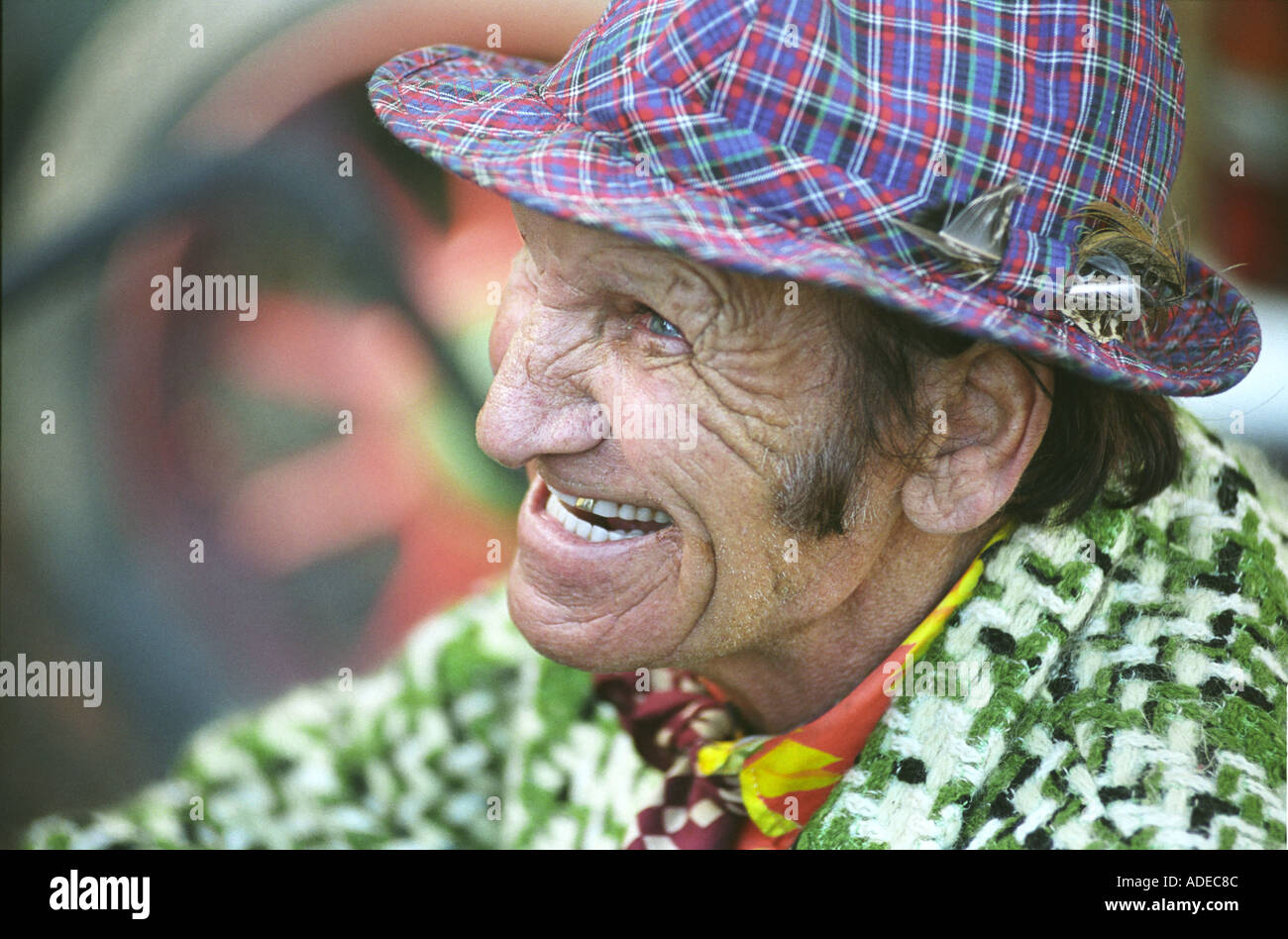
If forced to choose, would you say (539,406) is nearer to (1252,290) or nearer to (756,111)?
(756,111)

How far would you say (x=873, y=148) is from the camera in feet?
4.54

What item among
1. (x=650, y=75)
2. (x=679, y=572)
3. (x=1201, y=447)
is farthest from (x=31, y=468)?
(x=1201, y=447)

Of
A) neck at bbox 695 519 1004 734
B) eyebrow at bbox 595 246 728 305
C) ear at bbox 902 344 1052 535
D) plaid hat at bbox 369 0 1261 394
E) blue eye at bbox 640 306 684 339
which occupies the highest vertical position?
plaid hat at bbox 369 0 1261 394

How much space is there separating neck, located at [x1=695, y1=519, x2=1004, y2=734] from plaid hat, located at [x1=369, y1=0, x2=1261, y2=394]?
→ 0.43 m

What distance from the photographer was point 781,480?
5.41 ft

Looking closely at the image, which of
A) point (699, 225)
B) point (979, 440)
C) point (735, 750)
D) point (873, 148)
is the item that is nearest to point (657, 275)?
point (699, 225)

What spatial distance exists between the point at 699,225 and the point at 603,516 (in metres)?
0.61

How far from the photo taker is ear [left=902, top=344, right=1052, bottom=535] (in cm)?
161

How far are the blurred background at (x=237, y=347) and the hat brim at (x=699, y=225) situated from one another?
4.18 ft

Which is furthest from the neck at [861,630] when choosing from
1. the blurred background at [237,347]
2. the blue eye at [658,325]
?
the blurred background at [237,347]

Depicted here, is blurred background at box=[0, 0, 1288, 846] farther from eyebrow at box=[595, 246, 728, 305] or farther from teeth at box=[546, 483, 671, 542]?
eyebrow at box=[595, 246, 728, 305]

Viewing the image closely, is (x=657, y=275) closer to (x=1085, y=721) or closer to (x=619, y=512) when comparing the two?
(x=619, y=512)

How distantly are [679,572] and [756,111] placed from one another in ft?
2.33

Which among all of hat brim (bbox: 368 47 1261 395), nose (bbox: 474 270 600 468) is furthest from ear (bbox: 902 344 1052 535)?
nose (bbox: 474 270 600 468)
